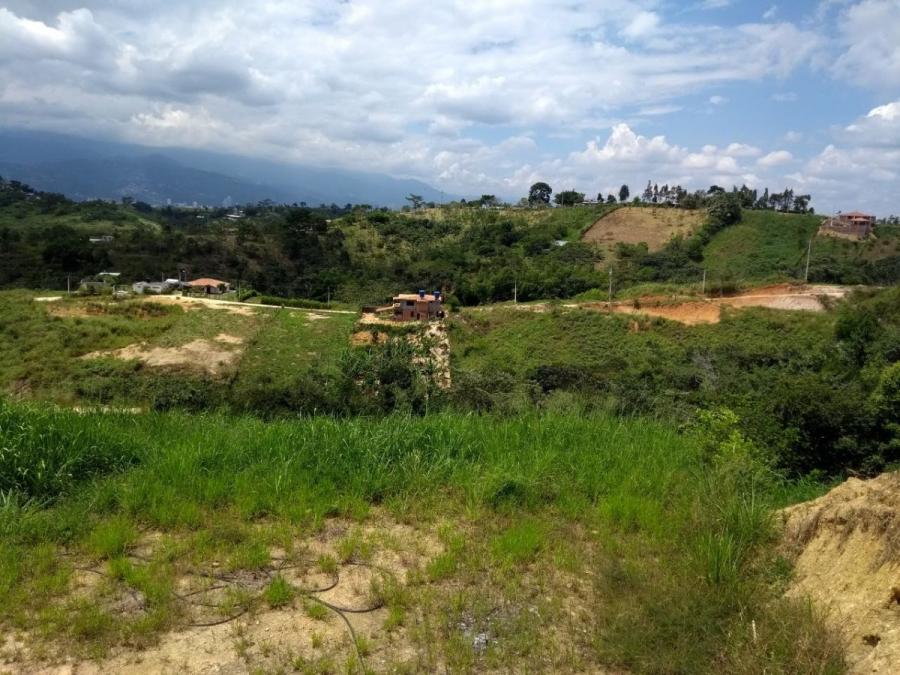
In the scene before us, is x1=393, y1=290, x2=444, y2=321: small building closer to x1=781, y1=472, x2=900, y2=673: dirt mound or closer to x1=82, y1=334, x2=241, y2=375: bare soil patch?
x1=82, y1=334, x2=241, y2=375: bare soil patch

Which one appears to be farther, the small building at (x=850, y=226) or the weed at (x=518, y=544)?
the small building at (x=850, y=226)

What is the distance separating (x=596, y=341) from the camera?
32.2m

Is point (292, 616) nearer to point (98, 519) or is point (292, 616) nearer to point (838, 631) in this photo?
point (98, 519)

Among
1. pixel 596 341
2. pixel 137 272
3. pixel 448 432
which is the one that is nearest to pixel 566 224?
pixel 596 341

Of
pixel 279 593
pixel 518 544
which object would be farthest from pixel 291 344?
pixel 279 593

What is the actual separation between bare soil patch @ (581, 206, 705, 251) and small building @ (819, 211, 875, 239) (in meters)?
11.5

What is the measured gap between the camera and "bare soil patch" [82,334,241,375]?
1077 inches

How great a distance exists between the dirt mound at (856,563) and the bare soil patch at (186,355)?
26.9 meters

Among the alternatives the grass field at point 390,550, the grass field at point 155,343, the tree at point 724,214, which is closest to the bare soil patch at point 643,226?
the tree at point 724,214

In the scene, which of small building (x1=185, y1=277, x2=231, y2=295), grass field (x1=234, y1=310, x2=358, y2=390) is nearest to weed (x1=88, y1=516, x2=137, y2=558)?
grass field (x1=234, y1=310, x2=358, y2=390)

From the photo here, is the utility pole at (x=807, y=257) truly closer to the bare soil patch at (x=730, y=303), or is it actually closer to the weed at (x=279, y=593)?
the bare soil patch at (x=730, y=303)

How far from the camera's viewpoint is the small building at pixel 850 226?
56.5m

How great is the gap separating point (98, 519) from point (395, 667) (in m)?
2.17

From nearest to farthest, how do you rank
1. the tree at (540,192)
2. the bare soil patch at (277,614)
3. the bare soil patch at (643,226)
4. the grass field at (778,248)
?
1. the bare soil patch at (277,614)
2. the grass field at (778,248)
3. the bare soil patch at (643,226)
4. the tree at (540,192)
